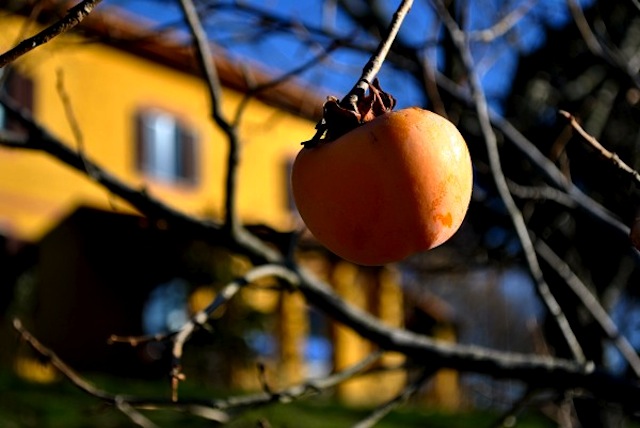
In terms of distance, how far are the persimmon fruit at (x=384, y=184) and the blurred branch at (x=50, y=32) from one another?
1.05 ft

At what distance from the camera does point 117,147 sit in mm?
13344

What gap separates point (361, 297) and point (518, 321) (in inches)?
297

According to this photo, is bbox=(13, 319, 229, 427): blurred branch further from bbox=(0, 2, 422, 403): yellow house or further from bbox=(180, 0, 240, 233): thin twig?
bbox=(0, 2, 422, 403): yellow house

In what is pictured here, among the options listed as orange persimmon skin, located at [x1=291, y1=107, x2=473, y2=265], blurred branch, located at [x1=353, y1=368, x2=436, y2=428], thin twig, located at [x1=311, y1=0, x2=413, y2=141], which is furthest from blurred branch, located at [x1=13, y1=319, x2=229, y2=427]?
thin twig, located at [x1=311, y1=0, x2=413, y2=141]

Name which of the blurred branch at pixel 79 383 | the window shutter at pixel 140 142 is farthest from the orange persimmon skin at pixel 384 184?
the window shutter at pixel 140 142

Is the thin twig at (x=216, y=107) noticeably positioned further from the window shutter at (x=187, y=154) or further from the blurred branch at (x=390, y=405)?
A: the window shutter at (x=187, y=154)

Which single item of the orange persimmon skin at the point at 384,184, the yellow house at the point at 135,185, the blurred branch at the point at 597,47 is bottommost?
the orange persimmon skin at the point at 384,184

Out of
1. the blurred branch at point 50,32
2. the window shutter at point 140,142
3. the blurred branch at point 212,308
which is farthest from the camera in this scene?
the window shutter at point 140,142

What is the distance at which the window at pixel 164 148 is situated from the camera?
13719mm

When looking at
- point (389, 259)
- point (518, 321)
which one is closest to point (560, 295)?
point (389, 259)

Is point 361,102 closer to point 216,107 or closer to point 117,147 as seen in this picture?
point 216,107

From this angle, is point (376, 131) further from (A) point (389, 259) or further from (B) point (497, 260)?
(B) point (497, 260)

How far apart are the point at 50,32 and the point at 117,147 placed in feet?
41.6

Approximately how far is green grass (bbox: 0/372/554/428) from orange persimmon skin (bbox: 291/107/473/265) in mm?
4578
